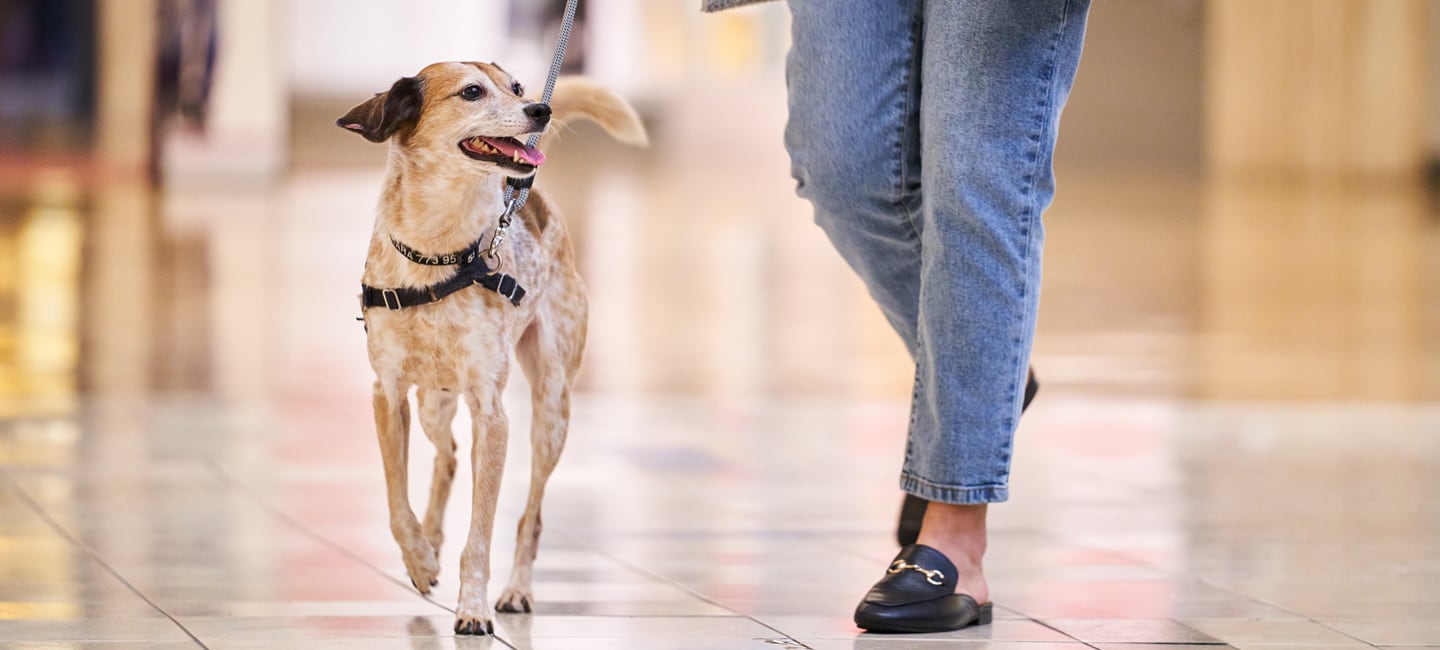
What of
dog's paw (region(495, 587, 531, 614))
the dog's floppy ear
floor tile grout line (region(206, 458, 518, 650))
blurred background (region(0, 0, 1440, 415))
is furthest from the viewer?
blurred background (region(0, 0, 1440, 415))

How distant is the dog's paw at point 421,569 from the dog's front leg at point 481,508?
9 cm

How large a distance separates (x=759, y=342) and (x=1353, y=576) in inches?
169

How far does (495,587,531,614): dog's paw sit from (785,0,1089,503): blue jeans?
60cm

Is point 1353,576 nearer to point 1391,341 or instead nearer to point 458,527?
point 458,527

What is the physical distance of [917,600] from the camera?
279cm

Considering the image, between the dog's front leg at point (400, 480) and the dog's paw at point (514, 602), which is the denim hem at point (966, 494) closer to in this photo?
the dog's paw at point (514, 602)

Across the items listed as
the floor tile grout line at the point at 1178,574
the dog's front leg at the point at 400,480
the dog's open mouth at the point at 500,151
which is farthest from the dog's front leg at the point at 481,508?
the floor tile grout line at the point at 1178,574

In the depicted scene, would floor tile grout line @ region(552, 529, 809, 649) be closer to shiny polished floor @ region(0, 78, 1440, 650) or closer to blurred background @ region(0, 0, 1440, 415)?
shiny polished floor @ region(0, 78, 1440, 650)

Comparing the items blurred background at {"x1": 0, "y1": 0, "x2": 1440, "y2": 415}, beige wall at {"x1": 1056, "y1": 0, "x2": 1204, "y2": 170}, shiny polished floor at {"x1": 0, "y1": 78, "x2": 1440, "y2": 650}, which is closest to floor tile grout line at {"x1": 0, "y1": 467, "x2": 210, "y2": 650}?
shiny polished floor at {"x1": 0, "y1": 78, "x2": 1440, "y2": 650}

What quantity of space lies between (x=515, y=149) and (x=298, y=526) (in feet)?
4.27

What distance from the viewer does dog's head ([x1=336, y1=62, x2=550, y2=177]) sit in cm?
259

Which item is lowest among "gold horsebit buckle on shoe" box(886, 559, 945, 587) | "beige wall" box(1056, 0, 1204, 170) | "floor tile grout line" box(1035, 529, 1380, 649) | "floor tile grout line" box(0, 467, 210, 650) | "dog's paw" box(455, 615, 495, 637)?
"floor tile grout line" box(0, 467, 210, 650)

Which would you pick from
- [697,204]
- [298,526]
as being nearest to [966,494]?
[298,526]

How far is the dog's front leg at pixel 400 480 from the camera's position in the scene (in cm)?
279
